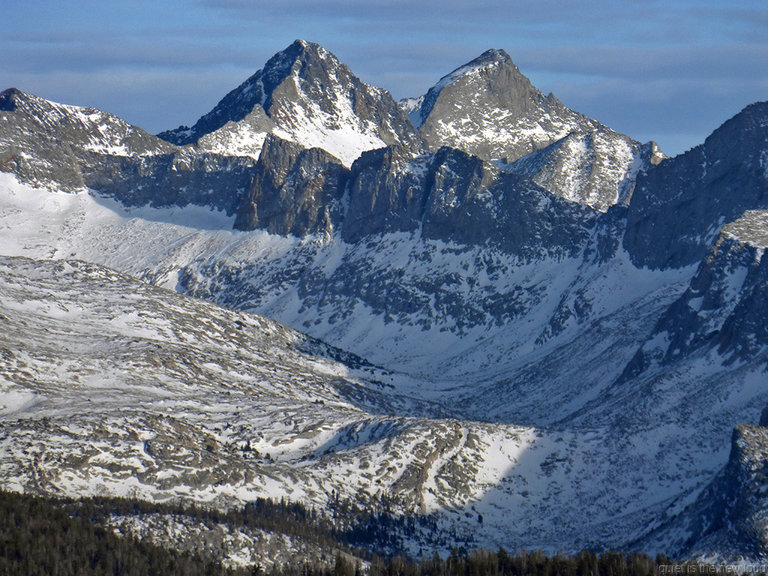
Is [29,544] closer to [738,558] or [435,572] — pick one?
[435,572]

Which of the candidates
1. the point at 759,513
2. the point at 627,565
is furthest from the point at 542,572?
the point at 759,513

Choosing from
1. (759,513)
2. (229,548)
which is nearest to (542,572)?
(229,548)

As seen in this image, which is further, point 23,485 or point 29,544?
point 23,485

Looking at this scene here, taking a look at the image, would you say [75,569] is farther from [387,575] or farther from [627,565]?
[627,565]

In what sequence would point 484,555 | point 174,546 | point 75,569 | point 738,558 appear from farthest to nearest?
point 738,558, point 174,546, point 484,555, point 75,569

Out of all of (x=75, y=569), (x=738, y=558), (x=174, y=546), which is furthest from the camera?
(x=738, y=558)

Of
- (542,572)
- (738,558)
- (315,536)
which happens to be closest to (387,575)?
(542,572)

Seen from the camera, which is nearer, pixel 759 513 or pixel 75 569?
pixel 75 569

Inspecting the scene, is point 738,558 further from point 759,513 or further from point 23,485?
point 23,485
